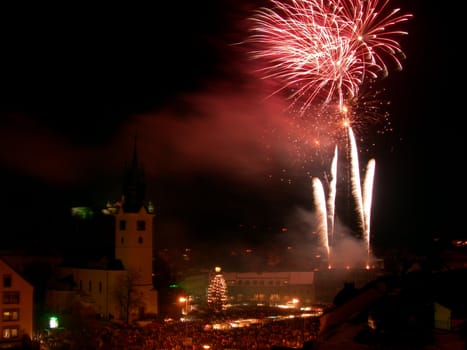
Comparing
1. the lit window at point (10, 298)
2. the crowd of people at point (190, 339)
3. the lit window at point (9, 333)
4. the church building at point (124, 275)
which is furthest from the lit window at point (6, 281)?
the church building at point (124, 275)

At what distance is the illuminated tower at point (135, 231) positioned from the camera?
166 feet

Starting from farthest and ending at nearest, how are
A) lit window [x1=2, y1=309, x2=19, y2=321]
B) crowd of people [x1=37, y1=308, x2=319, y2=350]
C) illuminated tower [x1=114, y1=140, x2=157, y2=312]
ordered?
illuminated tower [x1=114, y1=140, x2=157, y2=312]
lit window [x1=2, y1=309, x2=19, y2=321]
crowd of people [x1=37, y1=308, x2=319, y2=350]

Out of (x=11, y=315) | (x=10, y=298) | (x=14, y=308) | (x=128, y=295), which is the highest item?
(x=10, y=298)

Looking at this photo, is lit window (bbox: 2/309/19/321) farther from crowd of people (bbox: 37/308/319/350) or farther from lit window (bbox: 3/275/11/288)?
crowd of people (bbox: 37/308/319/350)

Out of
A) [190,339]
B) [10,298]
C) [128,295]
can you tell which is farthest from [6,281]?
[128,295]

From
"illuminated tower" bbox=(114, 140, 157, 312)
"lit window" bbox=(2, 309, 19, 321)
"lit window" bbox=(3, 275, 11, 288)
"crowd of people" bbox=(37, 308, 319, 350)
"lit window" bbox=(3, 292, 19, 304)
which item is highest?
"illuminated tower" bbox=(114, 140, 157, 312)

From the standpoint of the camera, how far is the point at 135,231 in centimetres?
5166

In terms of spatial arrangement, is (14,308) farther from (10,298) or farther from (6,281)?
(6,281)

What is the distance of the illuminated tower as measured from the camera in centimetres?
5072

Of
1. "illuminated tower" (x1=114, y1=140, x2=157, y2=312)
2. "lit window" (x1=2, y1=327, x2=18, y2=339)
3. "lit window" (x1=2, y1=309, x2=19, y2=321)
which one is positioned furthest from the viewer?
"illuminated tower" (x1=114, y1=140, x2=157, y2=312)

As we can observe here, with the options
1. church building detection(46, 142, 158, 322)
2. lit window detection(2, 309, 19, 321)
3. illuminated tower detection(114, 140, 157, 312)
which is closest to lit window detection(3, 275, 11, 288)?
lit window detection(2, 309, 19, 321)

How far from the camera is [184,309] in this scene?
166 feet

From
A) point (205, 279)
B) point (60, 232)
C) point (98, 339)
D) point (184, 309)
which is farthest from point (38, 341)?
point (205, 279)

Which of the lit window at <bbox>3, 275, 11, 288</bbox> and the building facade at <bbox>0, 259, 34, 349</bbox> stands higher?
the lit window at <bbox>3, 275, 11, 288</bbox>
